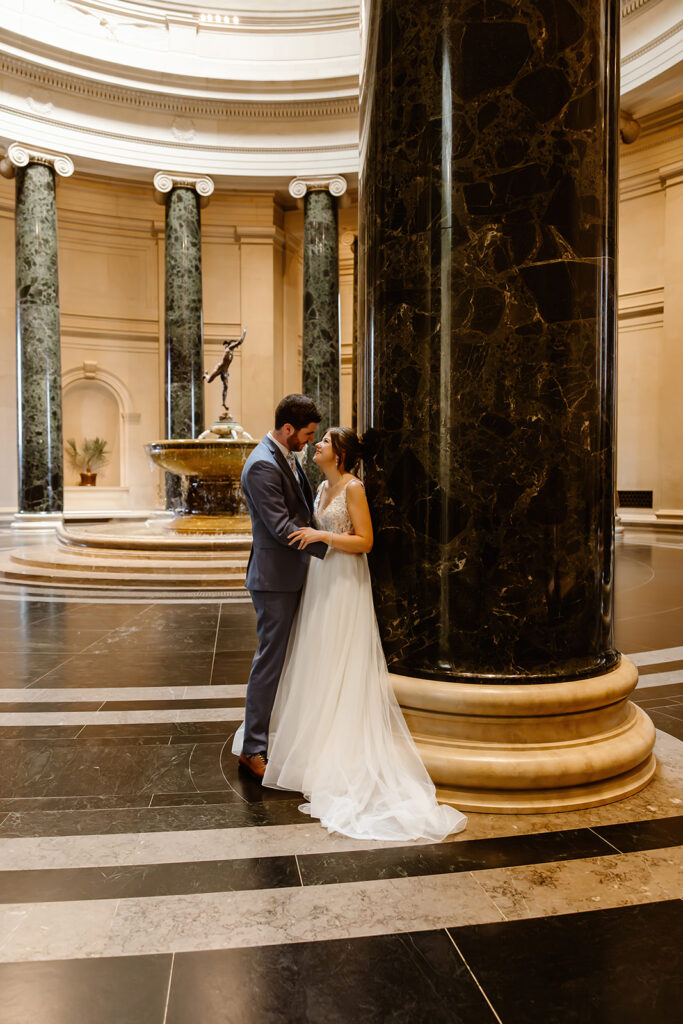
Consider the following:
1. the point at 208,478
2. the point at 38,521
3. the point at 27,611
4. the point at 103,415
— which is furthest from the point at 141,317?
the point at 27,611

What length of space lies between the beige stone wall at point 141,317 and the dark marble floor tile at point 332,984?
1776cm

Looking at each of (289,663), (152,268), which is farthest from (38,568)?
(152,268)

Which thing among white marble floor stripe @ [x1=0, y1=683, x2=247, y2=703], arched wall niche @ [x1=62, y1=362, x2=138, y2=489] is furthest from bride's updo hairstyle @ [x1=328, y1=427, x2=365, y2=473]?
arched wall niche @ [x1=62, y1=362, x2=138, y2=489]

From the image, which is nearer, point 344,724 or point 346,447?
point 344,724

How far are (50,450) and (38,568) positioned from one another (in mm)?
6208

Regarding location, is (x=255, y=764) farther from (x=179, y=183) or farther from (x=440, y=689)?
(x=179, y=183)

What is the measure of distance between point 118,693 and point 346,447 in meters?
2.26

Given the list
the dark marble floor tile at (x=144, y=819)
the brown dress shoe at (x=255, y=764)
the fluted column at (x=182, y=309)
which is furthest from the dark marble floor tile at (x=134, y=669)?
the fluted column at (x=182, y=309)

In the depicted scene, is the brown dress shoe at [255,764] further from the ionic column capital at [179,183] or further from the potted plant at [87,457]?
the potted plant at [87,457]

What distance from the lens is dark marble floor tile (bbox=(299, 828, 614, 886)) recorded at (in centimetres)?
248

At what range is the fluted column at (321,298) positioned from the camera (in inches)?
611

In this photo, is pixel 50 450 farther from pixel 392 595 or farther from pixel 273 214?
pixel 392 595

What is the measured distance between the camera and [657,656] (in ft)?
17.4

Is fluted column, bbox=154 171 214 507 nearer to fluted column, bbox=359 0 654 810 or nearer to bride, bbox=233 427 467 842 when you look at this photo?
bride, bbox=233 427 467 842
